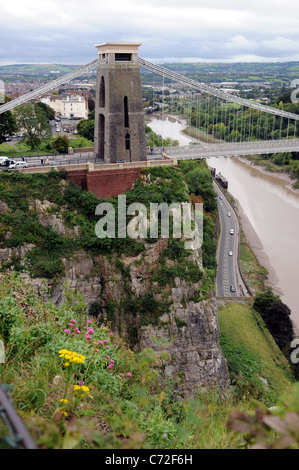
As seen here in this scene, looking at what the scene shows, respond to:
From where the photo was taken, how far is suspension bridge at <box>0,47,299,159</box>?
24.2m

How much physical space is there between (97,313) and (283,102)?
68.1m

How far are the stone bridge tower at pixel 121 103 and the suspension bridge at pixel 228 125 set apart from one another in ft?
2.26

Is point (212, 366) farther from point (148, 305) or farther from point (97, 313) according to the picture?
point (97, 313)

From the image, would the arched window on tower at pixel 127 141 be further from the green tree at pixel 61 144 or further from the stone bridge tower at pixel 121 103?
the green tree at pixel 61 144

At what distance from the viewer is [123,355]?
298 inches

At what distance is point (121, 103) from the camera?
68.2 feet

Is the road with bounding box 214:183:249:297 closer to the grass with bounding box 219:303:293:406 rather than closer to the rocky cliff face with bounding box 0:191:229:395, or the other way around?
the grass with bounding box 219:303:293:406

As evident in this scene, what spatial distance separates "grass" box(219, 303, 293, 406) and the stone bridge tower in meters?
10.7

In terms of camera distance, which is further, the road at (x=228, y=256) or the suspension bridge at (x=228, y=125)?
the road at (x=228, y=256)

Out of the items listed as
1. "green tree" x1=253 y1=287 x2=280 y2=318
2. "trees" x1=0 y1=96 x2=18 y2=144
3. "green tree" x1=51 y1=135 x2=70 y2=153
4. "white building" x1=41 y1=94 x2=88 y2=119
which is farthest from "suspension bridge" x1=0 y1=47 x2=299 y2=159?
"white building" x1=41 y1=94 x2=88 y2=119

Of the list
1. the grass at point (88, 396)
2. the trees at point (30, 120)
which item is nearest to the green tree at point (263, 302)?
the trees at point (30, 120)

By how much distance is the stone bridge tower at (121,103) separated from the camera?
2034 cm

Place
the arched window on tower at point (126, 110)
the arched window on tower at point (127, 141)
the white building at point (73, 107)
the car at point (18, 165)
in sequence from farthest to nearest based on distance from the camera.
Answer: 1. the white building at point (73, 107)
2. the arched window on tower at point (127, 141)
3. the arched window on tower at point (126, 110)
4. the car at point (18, 165)
